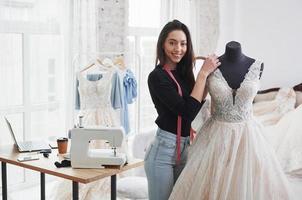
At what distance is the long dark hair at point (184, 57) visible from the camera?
1822mm

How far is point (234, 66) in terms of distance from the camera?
1.85 meters

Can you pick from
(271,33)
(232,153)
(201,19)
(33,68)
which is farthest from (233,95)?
(201,19)

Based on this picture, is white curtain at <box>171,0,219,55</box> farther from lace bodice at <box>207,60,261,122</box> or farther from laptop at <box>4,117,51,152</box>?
lace bodice at <box>207,60,261,122</box>

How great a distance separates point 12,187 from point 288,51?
3078 mm

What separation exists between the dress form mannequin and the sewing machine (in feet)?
2.06

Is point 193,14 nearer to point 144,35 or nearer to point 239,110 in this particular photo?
point 144,35

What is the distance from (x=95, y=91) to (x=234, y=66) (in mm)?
1659

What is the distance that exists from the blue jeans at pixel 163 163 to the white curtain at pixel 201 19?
3.07 meters

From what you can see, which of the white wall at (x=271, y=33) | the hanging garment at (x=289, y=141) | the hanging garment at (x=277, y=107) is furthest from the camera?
the white wall at (x=271, y=33)

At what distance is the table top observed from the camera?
6.37 ft

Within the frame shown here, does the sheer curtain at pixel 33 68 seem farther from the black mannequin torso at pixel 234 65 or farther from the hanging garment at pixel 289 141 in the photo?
the black mannequin torso at pixel 234 65

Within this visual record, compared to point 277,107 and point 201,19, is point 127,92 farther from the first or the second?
point 201,19

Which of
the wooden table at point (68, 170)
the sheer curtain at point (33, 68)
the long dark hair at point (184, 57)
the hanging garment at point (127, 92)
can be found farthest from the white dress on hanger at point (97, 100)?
the long dark hair at point (184, 57)

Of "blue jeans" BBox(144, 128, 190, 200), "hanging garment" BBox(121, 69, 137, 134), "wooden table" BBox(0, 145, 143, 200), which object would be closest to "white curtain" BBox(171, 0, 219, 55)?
"hanging garment" BBox(121, 69, 137, 134)
